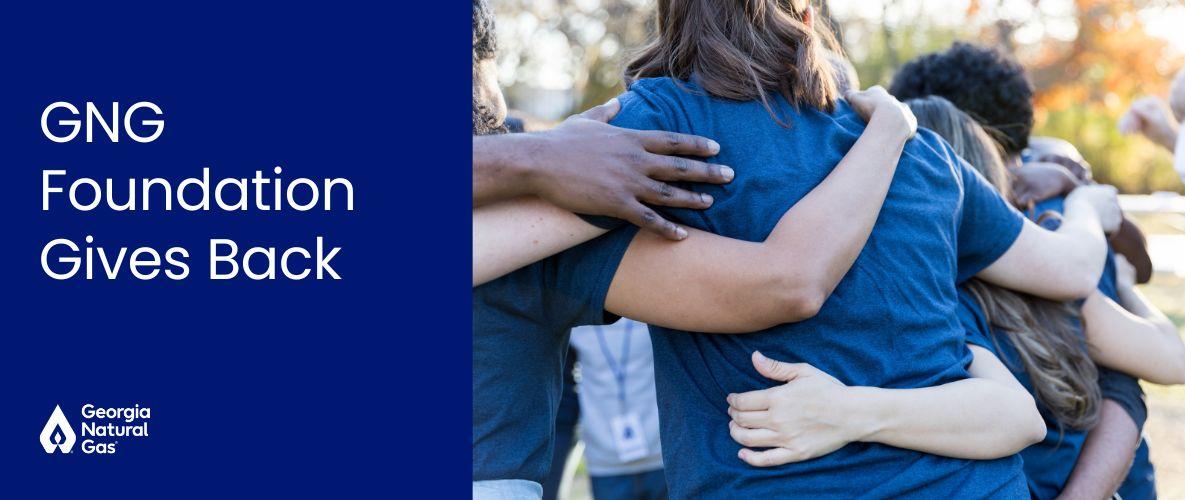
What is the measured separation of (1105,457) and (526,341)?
1.28 metres

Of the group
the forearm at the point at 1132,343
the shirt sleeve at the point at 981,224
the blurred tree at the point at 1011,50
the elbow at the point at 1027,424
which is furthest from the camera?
the blurred tree at the point at 1011,50

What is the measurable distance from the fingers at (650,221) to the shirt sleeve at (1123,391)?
48.7 inches

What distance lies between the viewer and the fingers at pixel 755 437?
5.33ft

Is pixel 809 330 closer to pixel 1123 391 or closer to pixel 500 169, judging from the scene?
pixel 500 169

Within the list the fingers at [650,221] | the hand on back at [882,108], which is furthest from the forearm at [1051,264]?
the fingers at [650,221]

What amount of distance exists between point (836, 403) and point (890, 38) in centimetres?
1482

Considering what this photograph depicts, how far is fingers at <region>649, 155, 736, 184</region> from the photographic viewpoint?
157 cm

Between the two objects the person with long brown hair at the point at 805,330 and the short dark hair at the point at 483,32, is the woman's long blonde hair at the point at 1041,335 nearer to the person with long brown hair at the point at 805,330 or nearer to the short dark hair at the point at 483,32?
the person with long brown hair at the point at 805,330

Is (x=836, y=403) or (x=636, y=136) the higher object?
(x=636, y=136)
